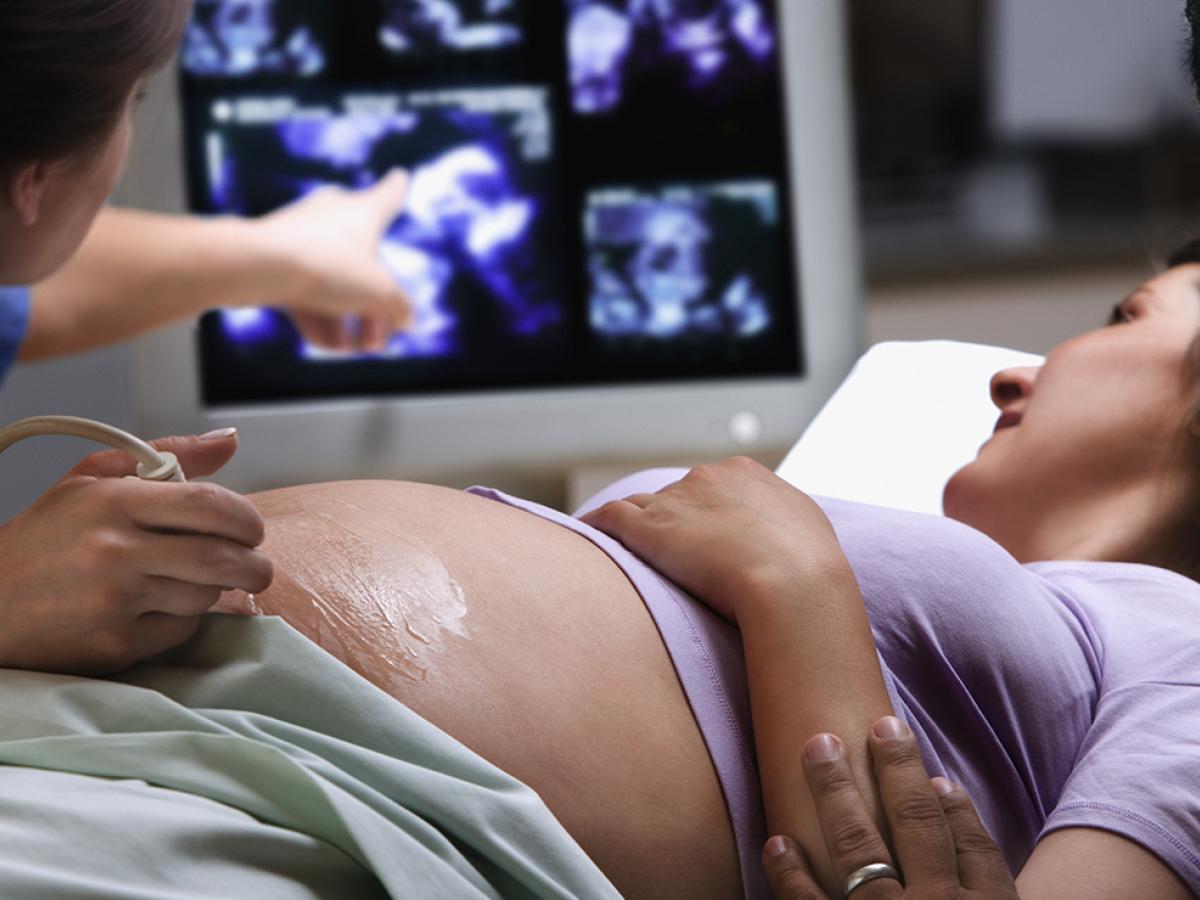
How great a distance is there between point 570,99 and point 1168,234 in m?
1.23

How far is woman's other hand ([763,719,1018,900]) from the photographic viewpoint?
62 centimetres

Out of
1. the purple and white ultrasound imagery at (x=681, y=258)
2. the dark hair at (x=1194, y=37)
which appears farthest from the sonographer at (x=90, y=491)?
the purple and white ultrasound imagery at (x=681, y=258)

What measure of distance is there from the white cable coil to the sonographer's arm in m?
0.85

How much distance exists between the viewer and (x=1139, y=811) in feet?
2.25

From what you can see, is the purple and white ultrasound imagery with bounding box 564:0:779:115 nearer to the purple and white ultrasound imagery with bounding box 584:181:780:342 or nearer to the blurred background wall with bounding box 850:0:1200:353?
the purple and white ultrasound imagery with bounding box 584:181:780:342

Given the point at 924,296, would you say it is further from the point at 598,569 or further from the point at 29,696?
the point at 29,696

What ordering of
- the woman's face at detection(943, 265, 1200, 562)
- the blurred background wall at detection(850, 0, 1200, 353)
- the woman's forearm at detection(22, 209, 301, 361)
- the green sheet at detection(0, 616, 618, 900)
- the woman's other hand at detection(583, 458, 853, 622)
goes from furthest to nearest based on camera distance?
1. the blurred background wall at detection(850, 0, 1200, 353)
2. the woman's forearm at detection(22, 209, 301, 361)
3. the woman's face at detection(943, 265, 1200, 562)
4. the woman's other hand at detection(583, 458, 853, 622)
5. the green sheet at detection(0, 616, 618, 900)

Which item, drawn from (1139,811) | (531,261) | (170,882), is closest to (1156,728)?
(1139,811)

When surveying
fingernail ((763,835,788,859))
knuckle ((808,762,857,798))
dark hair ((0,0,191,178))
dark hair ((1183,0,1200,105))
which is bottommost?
fingernail ((763,835,788,859))

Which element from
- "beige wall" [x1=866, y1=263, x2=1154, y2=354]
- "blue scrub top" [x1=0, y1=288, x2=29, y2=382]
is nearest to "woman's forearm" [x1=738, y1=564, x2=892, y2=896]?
"blue scrub top" [x1=0, y1=288, x2=29, y2=382]

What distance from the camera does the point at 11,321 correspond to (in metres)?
1.36

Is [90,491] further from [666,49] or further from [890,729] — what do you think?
[666,49]

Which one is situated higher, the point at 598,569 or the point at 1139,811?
the point at 598,569

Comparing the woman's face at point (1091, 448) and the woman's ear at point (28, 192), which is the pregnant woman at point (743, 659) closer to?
the woman's face at point (1091, 448)
